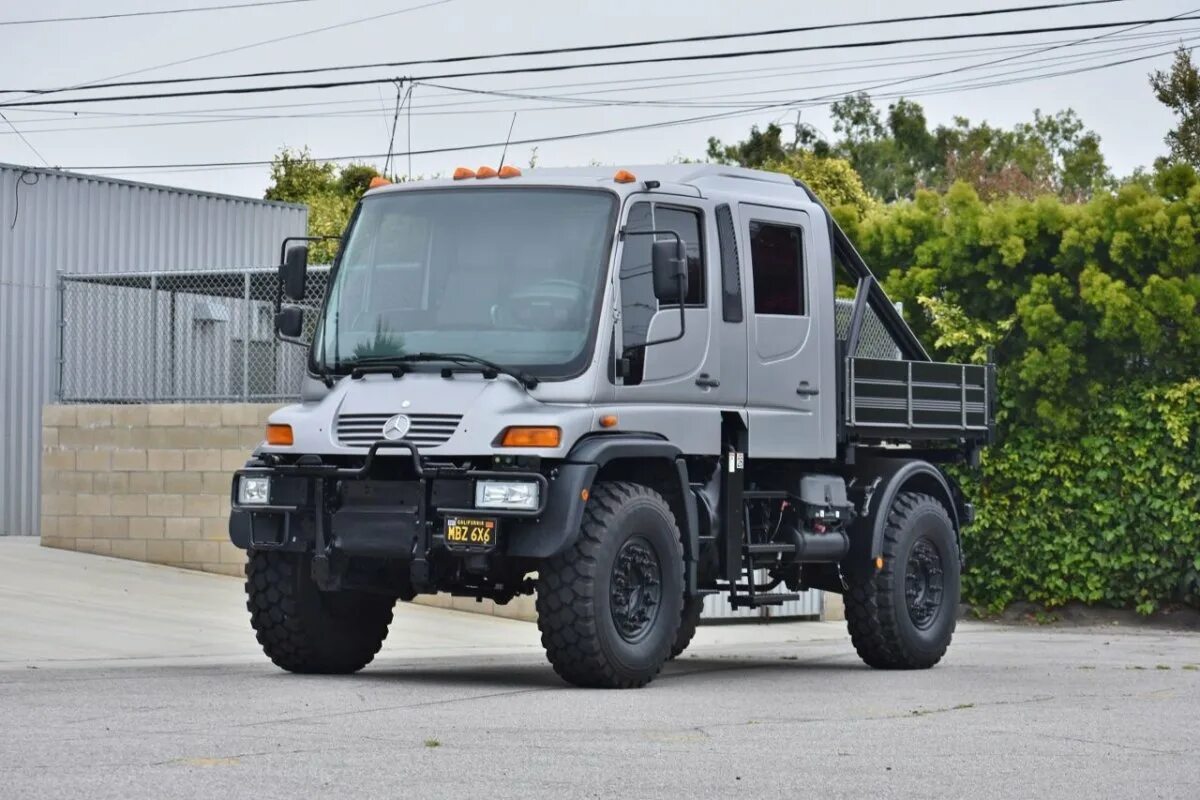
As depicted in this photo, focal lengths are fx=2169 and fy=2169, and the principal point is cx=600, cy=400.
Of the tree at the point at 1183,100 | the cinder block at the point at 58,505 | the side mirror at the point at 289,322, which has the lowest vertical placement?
the cinder block at the point at 58,505

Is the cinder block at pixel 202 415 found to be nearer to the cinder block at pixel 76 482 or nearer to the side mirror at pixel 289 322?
the cinder block at pixel 76 482

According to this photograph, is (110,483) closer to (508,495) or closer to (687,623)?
(687,623)

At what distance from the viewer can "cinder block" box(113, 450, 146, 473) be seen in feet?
69.5

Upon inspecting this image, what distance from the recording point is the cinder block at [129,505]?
69.5 feet

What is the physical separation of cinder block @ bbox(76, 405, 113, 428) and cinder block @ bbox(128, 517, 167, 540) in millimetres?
1029

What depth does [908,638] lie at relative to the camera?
14898 mm

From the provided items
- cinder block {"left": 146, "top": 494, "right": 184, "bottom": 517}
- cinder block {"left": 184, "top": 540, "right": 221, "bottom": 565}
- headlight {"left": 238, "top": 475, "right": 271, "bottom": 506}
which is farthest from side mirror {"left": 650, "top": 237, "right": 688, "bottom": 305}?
cinder block {"left": 146, "top": 494, "right": 184, "bottom": 517}

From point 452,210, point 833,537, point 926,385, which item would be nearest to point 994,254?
point 926,385

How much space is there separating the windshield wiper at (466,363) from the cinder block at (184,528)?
344 inches

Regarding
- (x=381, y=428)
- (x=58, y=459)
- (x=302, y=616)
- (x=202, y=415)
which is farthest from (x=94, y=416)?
(x=381, y=428)

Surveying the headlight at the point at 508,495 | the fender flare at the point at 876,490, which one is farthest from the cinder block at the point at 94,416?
the headlight at the point at 508,495

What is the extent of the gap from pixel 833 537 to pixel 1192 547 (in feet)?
29.9

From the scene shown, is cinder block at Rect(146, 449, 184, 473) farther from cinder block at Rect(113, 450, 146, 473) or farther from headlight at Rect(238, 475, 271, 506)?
headlight at Rect(238, 475, 271, 506)

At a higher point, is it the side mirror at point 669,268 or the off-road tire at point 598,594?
the side mirror at point 669,268
